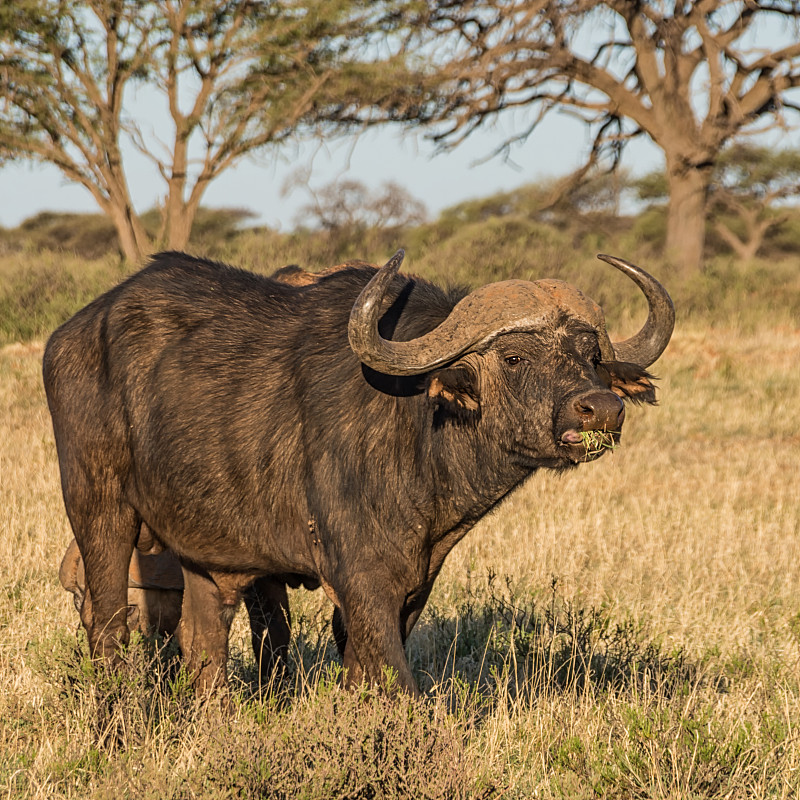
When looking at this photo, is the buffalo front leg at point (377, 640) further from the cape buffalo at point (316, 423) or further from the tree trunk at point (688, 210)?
the tree trunk at point (688, 210)

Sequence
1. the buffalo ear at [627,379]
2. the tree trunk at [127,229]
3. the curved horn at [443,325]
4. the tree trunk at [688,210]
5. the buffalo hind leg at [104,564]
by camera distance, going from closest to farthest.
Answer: the curved horn at [443,325]
the buffalo ear at [627,379]
the buffalo hind leg at [104,564]
the tree trunk at [127,229]
the tree trunk at [688,210]

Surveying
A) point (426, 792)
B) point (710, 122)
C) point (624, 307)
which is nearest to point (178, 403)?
point (426, 792)

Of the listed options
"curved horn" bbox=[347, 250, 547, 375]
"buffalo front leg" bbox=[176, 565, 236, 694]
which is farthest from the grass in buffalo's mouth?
"buffalo front leg" bbox=[176, 565, 236, 694]

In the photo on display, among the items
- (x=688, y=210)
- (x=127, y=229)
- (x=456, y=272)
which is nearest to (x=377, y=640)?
(x=456, y=272)

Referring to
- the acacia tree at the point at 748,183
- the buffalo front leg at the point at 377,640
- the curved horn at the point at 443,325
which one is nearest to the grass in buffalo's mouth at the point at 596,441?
the curved horn at the point at 443,325

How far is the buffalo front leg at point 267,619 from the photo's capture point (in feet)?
16.8

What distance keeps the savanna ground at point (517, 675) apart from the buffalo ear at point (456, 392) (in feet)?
3.36

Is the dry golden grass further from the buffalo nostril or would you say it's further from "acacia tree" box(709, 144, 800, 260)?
"acacia tree" box(709, 144, 800, 260)

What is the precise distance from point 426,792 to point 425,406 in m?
1.35

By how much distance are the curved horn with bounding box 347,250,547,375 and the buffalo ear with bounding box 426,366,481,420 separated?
Result: 0.06 meters

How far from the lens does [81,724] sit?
4.10 m

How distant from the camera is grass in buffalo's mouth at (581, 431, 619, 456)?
140 inches

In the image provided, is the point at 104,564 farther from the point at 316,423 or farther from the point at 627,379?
the point at 627,379

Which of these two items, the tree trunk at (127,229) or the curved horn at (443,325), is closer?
the curved horn at (443,325)
